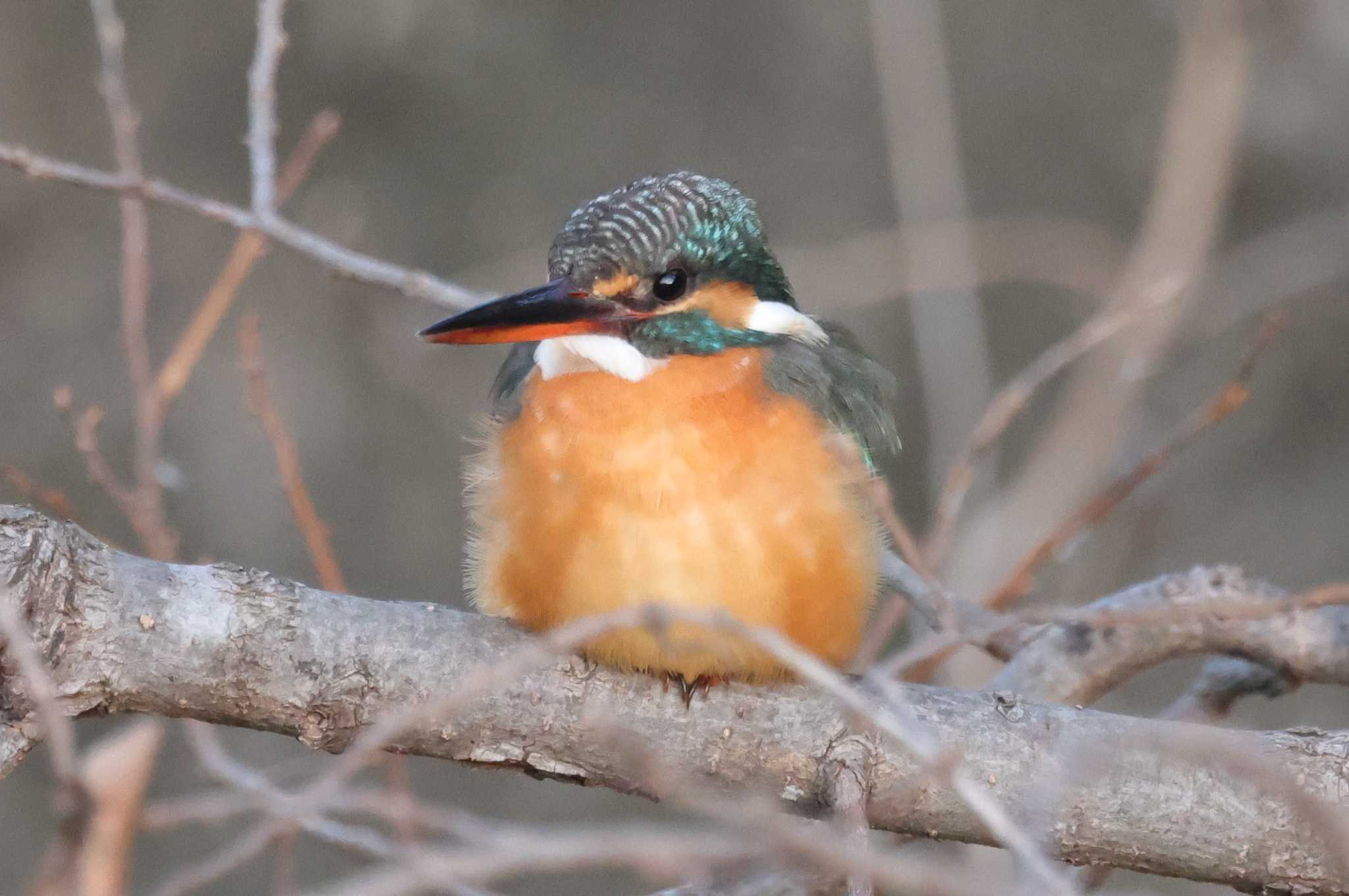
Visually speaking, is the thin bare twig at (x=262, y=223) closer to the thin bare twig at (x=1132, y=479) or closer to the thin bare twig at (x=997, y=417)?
the thin bare twig at (x=997, y=417)

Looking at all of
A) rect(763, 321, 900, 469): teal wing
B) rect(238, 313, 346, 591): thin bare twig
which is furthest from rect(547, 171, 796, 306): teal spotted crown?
rect(238, 313, 346, 591): thin bare twig

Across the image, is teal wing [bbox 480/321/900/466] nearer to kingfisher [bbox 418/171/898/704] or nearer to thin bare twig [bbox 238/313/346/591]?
kingfisher [bbox 418/171/898/704]

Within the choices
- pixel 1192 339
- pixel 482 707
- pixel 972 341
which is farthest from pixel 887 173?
pixel 482 707

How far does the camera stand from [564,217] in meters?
3.48

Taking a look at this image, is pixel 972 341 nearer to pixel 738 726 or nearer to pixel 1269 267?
pixel 1269 267

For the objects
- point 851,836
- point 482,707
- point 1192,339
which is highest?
point 1192,339

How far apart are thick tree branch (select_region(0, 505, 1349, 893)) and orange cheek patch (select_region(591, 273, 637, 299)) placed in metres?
0.45

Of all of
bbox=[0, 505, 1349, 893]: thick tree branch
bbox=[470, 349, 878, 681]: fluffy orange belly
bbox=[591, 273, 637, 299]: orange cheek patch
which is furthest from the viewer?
bbox=[591, 273, 637, 299]: orange cheek patch

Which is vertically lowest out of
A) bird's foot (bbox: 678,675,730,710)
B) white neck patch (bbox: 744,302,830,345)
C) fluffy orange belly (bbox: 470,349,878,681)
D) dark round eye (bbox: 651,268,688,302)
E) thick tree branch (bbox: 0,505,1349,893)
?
thick tree branch (bbox: 0,505,1349,893)

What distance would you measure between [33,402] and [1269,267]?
3082mm

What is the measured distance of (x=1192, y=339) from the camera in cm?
383

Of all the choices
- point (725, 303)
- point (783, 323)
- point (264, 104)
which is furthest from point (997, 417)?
point (264, 104)

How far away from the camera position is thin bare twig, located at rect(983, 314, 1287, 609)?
2008mm

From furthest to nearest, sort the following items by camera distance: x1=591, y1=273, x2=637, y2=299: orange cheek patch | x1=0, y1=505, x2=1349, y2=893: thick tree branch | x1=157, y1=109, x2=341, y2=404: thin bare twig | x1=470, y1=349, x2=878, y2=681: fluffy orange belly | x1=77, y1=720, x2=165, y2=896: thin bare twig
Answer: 1. x1=157, y1=109, x2=341, y2=404: thin bare twig
2. x1=591, y1=273, x2=637, y2=299: orange cheek patch
3. x1=470, y1=349, x2=878, y2=681: fluffy orange belly
4. x1=0, y1=505, x2=1349, y2=893: thick tree branch
5. x1=77, y1=720, x2=165, y2=896: thin bare twig
